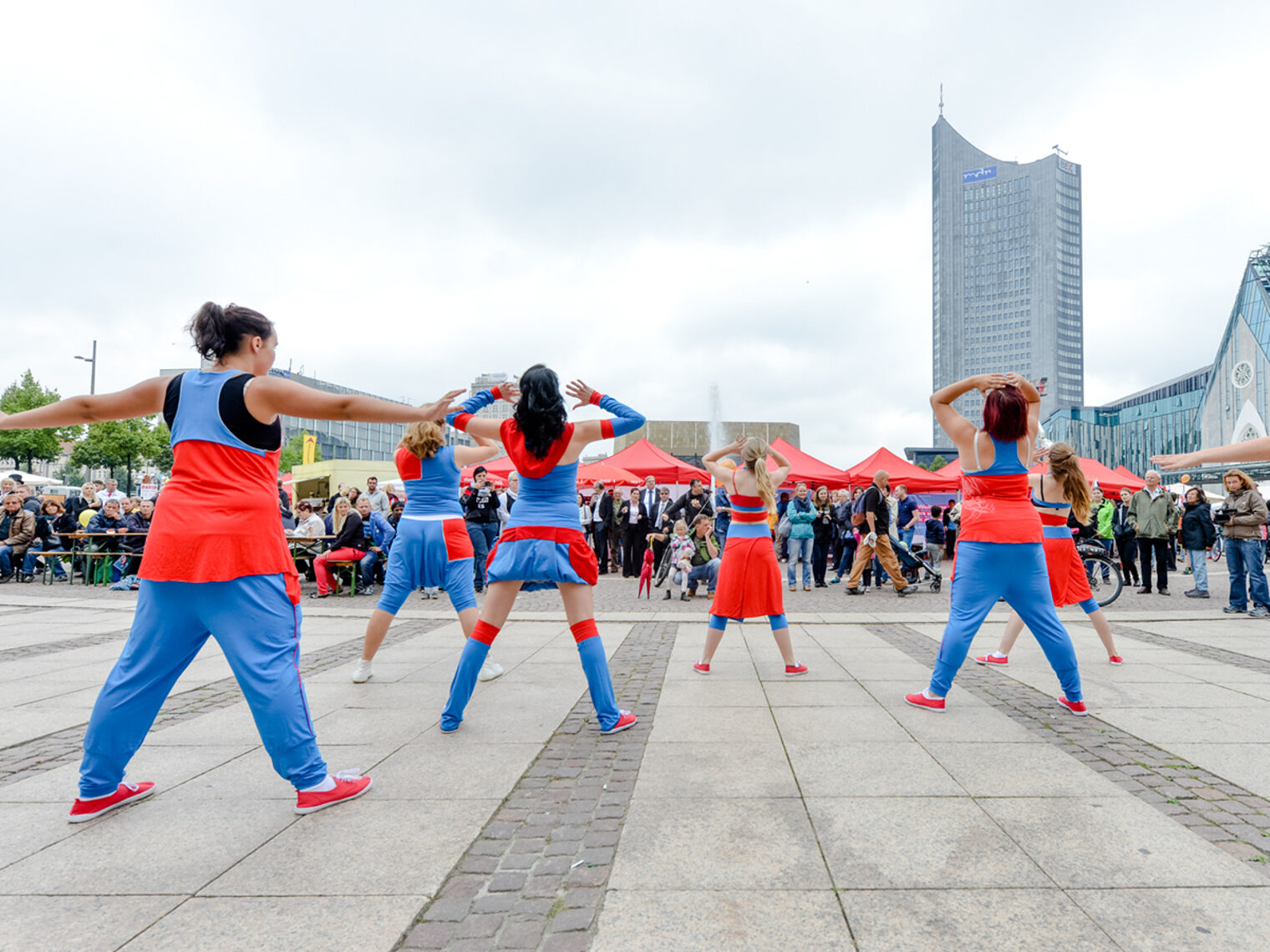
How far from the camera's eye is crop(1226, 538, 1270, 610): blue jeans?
29.6ft

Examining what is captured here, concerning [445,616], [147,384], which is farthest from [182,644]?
[445,616]

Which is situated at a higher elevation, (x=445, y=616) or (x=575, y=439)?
(x=575, y=439)

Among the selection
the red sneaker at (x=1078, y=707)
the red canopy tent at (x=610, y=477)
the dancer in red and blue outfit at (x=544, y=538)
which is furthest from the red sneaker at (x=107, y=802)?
the red canopy tent at (x=610, y=477)

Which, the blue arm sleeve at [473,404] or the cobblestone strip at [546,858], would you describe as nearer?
the cobblestone strip at [546,858]

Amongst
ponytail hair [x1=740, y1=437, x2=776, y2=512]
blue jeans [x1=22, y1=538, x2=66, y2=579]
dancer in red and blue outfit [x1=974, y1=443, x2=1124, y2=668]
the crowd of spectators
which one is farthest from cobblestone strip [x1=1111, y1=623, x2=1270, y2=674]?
blue jeans [x1=22, y1=538, x2=66, y2=579]

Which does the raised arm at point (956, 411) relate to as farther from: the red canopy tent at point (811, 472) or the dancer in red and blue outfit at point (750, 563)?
the red canopy tent at point (811, 472)

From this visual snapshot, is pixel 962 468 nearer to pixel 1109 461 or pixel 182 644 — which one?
pixel 182 644

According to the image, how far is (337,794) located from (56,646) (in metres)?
5.73

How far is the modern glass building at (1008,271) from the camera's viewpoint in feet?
470

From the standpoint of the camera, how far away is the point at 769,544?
5.52m

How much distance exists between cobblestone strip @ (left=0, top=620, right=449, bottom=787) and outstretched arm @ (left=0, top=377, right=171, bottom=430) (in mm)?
1617

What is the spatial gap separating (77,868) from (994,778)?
346 cm

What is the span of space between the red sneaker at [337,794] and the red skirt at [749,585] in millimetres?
2879

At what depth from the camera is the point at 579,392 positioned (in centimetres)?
395
